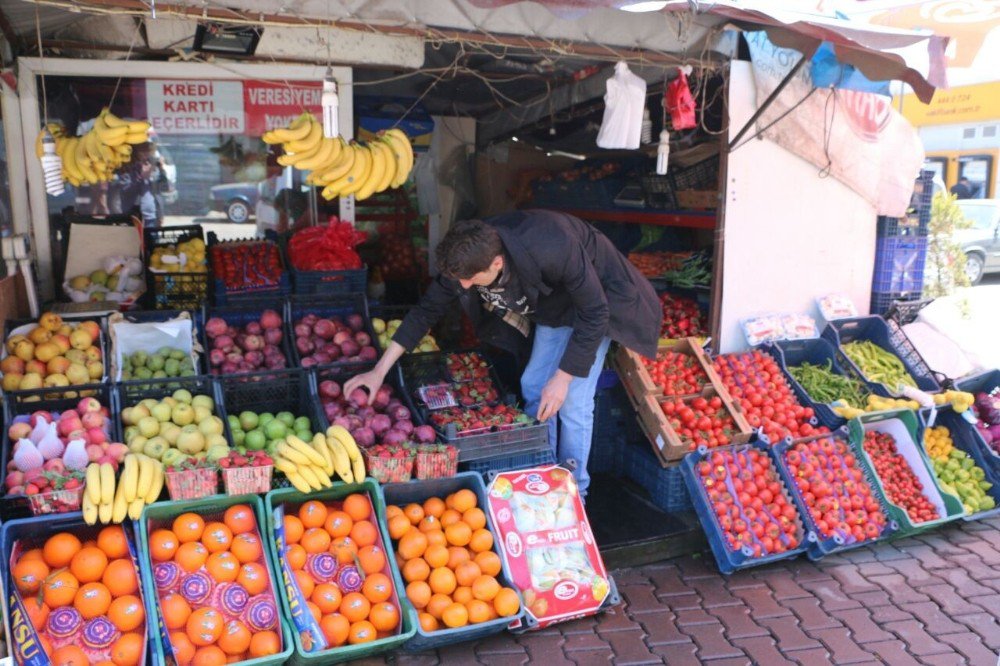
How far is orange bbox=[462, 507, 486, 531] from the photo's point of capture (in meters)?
3.65

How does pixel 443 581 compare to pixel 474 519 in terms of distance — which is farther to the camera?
pixel 474 519

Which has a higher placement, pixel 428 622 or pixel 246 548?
pixel 246 548

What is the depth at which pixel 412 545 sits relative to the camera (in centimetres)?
349

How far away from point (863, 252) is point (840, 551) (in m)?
2.52

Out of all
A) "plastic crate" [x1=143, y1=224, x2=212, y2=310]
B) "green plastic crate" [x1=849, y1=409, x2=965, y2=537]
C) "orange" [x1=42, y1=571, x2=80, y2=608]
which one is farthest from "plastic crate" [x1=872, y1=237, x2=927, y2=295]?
"orange" [x1=42, y1=571, x2=80, y2=608]

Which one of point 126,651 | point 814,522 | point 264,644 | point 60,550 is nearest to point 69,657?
point 126,651

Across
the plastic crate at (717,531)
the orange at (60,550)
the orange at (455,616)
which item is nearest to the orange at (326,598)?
the orange at (455,616)

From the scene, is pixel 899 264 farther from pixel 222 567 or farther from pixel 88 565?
pixel 88 565

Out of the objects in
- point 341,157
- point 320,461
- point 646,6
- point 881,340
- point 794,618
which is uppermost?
point 646,6

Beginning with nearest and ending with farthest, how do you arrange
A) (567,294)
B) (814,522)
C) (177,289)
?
(567,294), (814,522), (177,289)

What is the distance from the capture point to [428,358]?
15.4 feet

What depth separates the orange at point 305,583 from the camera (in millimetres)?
3203

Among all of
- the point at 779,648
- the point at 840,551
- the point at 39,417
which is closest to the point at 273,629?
the point at 39,417

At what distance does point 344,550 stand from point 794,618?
2.23 metres
